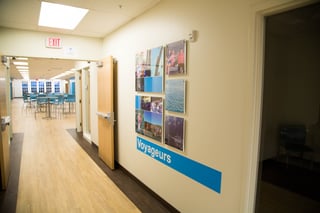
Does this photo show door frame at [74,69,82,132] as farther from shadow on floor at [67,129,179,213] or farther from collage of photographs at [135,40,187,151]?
collage of photographs at [135,40,187,151]

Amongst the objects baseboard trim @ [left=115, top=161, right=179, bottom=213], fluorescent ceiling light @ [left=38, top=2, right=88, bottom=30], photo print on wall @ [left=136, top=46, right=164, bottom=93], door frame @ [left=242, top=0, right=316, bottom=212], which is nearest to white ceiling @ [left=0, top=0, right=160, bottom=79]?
fluorescent ceiling light @ [left=38, top=2, right=88, bottom=30]

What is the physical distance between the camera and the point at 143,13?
286 cm

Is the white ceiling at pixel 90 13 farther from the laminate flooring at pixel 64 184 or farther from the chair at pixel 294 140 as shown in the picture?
the chair at pixel 294 140

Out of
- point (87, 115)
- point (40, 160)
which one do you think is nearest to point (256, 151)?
point (40, 160)

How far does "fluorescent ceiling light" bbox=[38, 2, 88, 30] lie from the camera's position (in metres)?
2.76

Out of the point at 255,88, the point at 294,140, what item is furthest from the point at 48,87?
the point at 255,88

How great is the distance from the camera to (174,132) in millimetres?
2301

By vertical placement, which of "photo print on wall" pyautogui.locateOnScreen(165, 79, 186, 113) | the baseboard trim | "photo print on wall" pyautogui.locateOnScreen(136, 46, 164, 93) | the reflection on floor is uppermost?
"photo print on wall" pyautogui.locateOnScreen(136, 46, 164, 93)

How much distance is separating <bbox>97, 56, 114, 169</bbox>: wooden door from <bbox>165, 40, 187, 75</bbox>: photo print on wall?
1627 mm

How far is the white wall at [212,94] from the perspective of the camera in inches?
63.0

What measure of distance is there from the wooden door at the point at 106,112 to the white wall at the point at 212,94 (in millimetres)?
1301

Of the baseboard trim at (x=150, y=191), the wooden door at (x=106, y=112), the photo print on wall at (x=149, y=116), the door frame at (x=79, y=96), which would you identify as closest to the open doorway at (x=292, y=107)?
the baseboard trim at (x=150, y=191)

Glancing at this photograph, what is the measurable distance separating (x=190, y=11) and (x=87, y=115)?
17.1 feet

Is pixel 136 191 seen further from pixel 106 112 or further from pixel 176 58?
pixel 176 58
